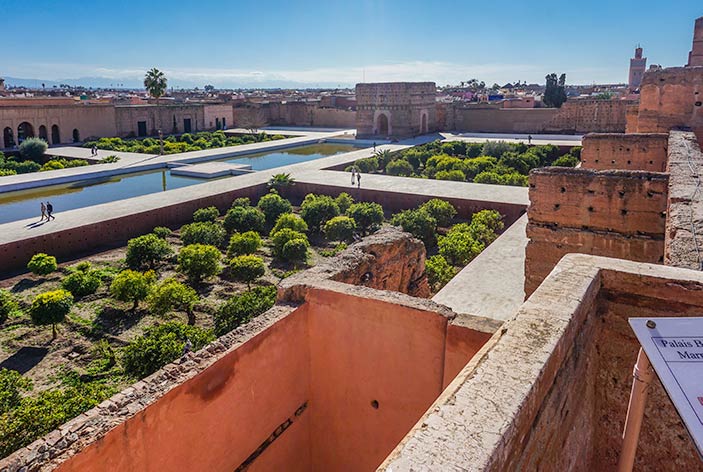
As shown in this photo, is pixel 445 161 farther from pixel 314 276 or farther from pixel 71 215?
pixel 314 276

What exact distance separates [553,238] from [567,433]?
16.2 ft

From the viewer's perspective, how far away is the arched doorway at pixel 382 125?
2994 cm

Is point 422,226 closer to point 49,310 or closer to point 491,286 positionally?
point 491,286

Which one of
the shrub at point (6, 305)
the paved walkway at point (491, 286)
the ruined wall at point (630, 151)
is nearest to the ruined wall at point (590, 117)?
the ruined wall at point (630, 151)

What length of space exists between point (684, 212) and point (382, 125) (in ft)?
85.4

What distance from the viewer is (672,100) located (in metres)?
13.1

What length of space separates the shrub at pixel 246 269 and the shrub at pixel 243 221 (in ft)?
9.36

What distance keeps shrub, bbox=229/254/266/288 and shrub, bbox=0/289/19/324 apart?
3.56 meters

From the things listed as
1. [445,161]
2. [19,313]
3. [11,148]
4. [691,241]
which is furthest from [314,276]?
[11,148]

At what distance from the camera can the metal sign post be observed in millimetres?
1730

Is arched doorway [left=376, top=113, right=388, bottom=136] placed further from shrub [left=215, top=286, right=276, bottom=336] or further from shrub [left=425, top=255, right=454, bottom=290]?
shrub [left=215, top=286, right=276, bottom=336]

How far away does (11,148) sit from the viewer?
80.6ft

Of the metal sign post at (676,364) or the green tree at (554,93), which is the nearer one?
the metal sign post at (676,364)

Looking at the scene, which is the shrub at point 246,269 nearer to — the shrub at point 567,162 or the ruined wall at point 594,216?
the ruined wall at point 594,216
